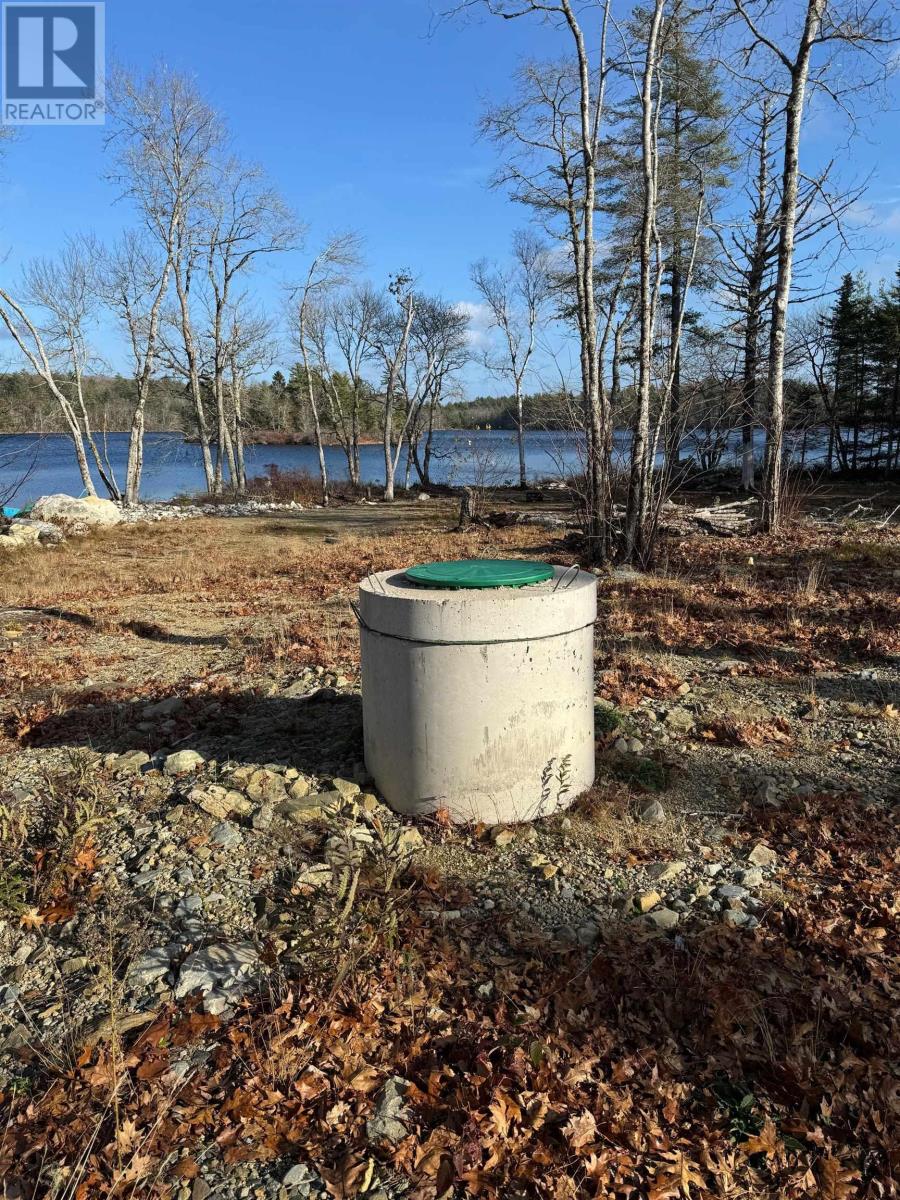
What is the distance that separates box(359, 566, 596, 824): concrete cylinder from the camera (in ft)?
11.1

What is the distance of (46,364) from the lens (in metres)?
20.6

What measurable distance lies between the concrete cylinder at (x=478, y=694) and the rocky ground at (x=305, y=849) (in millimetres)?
175

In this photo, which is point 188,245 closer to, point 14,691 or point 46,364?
point 46,364

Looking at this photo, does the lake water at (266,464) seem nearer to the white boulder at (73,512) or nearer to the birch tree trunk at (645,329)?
the birch tree trunk at (645,329)

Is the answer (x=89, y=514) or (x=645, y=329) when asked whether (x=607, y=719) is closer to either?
(x=645, y=329)

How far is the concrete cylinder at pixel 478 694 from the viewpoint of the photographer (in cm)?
339

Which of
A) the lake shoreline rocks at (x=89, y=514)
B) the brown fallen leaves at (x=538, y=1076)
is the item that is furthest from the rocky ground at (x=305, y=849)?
the lake shoreline rocks at (x=89, y=514)

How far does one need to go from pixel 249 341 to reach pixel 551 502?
674 inches

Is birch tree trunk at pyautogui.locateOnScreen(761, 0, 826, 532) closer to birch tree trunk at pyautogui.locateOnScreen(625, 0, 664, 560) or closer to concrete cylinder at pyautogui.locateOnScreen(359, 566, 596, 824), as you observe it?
birch tree trunk at pyautogui.locateOnScreen(625, 0, 664, 560)

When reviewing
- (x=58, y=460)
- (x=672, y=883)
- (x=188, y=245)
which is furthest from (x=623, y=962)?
(x=58, y=460)

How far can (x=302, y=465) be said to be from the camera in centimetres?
5597

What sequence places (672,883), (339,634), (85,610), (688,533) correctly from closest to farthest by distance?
1. (672,883)
2. (339,634)
3. (85,610)
4. (688,533)

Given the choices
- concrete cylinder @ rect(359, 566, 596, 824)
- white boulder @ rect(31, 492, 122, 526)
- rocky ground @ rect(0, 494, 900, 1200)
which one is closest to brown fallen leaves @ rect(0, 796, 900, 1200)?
rocky ground @ rect(0, 494, 900, 1200)

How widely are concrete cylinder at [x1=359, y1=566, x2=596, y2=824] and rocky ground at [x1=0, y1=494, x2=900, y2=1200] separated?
0.17 m
